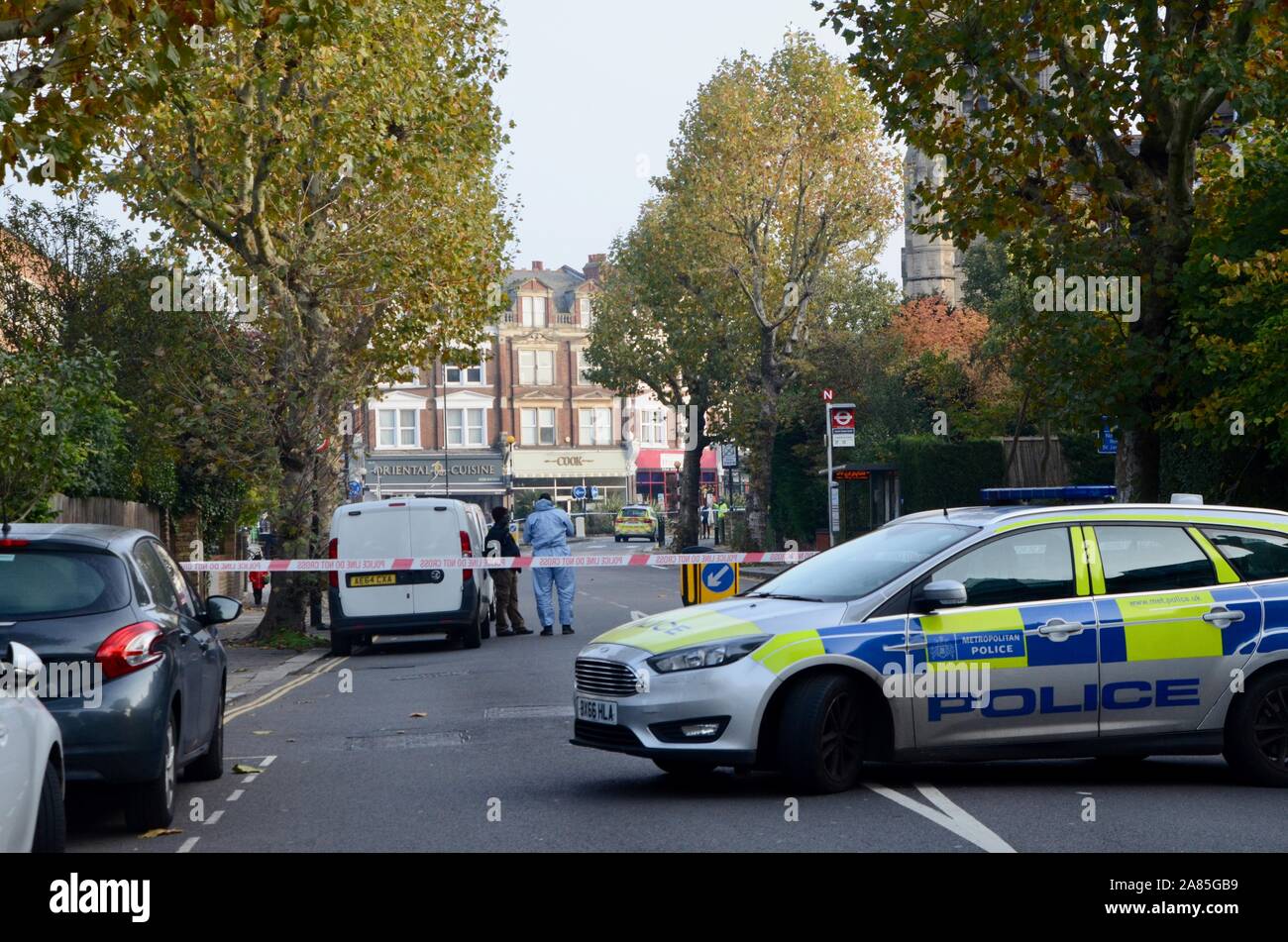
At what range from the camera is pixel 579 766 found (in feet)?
37.0

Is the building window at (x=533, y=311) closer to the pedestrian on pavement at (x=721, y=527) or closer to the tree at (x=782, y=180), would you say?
the pedestrian on pavement at (x=721, y=527)

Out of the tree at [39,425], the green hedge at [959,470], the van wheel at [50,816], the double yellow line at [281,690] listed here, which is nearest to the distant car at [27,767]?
the van wheel at [50,816]

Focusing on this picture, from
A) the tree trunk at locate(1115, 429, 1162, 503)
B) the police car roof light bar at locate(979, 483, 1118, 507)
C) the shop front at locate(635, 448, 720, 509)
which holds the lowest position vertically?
the police car roof light bar at locate(979, 483, 1118, 507)

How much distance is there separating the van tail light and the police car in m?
12.8

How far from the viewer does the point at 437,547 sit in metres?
23.2

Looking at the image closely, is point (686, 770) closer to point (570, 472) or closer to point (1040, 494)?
point (1040, 494)

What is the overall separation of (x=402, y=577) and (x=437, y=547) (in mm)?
624

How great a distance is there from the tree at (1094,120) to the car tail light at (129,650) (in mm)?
12712

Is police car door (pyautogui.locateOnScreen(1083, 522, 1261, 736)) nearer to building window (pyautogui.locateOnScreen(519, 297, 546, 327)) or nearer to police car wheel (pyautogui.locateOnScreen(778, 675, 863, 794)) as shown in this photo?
police car wheel (pyautogui.locateOnScreen(778, 675, 863, 794))

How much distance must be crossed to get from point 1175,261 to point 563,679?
873 cm

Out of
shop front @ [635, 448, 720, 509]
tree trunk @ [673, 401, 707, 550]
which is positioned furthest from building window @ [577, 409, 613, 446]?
tree trunk @ [673, 401, 707, 550]

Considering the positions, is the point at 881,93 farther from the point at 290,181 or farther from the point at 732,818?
the point at 732,818

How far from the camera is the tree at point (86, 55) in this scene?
1173 cm

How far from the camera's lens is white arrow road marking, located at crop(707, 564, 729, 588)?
18922mm
